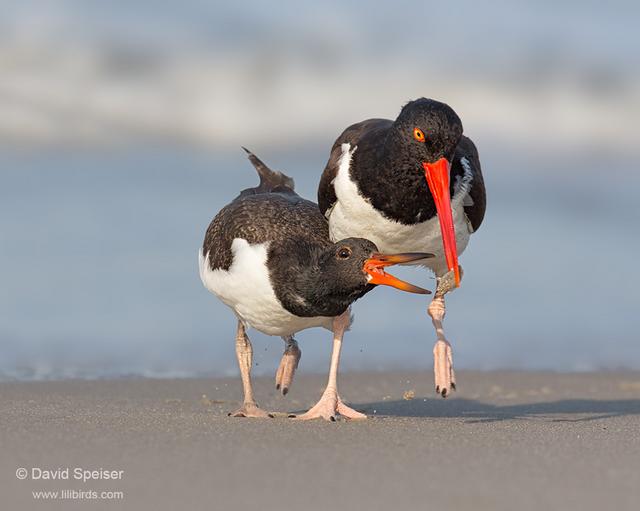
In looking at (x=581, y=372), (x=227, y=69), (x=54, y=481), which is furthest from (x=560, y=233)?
(x=54, y=481)

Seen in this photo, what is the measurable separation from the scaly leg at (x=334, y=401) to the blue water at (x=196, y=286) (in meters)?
3.06

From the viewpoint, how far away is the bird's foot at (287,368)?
27.6ft

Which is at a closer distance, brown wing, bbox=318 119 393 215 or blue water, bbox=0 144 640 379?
brown wing, bbox=318 119 393 215

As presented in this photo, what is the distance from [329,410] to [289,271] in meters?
0.92

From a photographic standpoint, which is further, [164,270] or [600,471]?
[164,270]

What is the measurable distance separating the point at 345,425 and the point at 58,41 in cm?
1884

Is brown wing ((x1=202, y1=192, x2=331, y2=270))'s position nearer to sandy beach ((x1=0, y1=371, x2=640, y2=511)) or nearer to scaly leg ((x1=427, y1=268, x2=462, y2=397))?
scaly leg ((x1=427, y1=268, x2=462, y2=397))

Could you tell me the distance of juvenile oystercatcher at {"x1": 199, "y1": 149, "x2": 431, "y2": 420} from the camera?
708 cm

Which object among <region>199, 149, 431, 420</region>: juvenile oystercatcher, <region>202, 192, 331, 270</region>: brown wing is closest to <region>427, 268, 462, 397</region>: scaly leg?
<region>199, 149, 431, 420</region>: juvenile oystercatcher

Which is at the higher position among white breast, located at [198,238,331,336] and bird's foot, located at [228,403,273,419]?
white breast, located at [198,238,331,336]

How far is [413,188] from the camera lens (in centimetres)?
705

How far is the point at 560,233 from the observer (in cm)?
1742

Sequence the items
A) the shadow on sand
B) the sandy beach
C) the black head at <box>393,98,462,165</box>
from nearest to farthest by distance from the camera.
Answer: the sandy beach → the black head at <box>393,98,462,165</box> → the shadow on sand

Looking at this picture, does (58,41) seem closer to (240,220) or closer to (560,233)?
A: (560,233)
